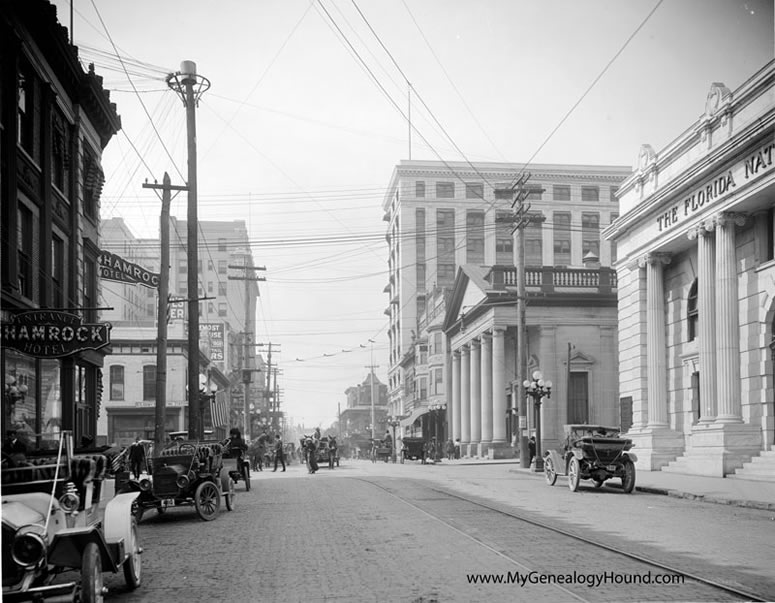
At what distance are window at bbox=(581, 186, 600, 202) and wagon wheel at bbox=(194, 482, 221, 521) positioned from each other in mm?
91383

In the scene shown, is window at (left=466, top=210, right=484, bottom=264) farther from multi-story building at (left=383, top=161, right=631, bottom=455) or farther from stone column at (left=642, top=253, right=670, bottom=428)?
stone column at (left=642, top=253, right=670, bottom=428)

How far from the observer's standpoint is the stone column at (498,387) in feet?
172

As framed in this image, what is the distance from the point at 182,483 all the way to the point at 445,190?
87445 millimetres

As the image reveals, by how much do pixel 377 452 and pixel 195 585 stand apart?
5136 centimetres

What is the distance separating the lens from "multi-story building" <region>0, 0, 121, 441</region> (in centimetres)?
1616

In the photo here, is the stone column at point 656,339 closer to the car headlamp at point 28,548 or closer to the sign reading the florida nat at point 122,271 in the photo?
the sign reading the florida nat at point 122,271

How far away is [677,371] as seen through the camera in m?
32.5

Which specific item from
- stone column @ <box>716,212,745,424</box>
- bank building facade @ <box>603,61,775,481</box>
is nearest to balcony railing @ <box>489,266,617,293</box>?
bank building facade @ <box>603,61,775,481</box>

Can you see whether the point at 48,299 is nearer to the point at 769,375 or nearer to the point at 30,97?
the point at 30,97

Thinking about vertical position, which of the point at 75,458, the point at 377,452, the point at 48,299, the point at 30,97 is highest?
the point at 30,97

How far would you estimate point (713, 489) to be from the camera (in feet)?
71.2

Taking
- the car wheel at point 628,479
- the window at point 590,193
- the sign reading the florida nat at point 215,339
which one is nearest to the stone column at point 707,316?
the car wheel at point 628,479

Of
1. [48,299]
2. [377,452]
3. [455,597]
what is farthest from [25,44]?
[377,452]

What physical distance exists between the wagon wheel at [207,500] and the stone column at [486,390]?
126ft
